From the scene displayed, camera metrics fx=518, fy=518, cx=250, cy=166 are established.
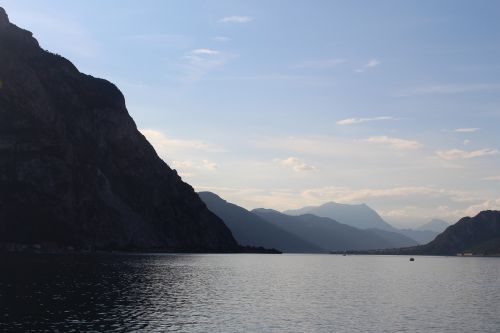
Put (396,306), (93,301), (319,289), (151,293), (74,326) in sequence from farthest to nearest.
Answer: (319,289) < (151,293) < (396,306) < (93,301) < (74,326)

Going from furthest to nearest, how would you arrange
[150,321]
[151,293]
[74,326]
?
[151,293], [150,321], [74,326]

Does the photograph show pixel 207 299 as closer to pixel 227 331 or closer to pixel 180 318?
pixel 180 318

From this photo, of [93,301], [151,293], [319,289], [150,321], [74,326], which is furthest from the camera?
[319,289]

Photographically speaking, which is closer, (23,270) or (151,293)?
(151,293)

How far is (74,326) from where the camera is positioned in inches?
2336

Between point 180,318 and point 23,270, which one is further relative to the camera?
point 23,270

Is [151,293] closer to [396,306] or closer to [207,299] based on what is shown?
[207,299]

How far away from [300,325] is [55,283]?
53.3 metres

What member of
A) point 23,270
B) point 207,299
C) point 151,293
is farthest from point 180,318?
point 23,270

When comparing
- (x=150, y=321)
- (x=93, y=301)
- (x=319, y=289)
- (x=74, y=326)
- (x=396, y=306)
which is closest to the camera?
(x=74, y=326)

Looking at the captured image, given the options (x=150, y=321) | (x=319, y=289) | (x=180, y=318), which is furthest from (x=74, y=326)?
(x=319, y=289)

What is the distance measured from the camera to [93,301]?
79.2 metres

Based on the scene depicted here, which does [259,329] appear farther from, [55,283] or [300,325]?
[55,283]

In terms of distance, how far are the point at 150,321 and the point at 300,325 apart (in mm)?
19009
